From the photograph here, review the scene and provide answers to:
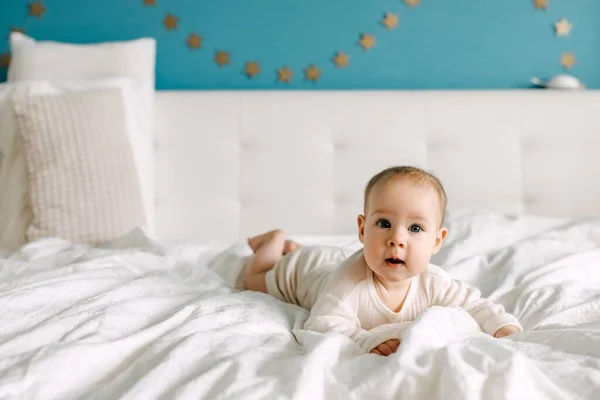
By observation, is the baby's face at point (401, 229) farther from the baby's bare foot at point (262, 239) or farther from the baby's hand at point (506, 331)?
the baby's bare foot at point (262, 239)

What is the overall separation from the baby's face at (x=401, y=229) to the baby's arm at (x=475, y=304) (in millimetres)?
121

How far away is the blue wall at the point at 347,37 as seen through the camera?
7.68 feet

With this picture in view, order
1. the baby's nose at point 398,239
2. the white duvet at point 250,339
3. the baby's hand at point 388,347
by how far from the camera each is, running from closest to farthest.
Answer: the white duvet at point 250,339 → the baby's hand at point 388,347 → the baby's nose at point 398,239

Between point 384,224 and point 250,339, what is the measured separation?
0.99 ft

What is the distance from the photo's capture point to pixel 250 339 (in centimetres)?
103

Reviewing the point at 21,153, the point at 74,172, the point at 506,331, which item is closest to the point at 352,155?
the point at 74,172

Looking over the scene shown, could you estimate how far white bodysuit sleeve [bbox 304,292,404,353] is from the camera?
1.01 metres

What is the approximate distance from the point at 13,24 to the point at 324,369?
2.08 meters

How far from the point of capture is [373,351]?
→ 1.00 meters

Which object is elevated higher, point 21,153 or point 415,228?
point 21,153

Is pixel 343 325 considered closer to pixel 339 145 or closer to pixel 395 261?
pixel 395 261

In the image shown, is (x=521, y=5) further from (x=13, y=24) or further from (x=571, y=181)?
(x=13, y=24)

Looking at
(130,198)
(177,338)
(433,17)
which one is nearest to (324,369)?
(177,338)

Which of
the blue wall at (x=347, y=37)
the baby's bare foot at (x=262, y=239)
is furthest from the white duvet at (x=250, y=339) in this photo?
the blue wall at (x=347, y=37)
